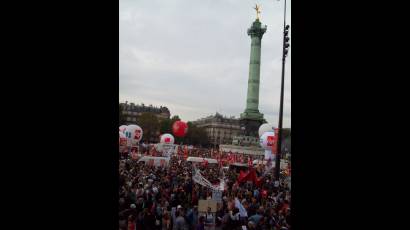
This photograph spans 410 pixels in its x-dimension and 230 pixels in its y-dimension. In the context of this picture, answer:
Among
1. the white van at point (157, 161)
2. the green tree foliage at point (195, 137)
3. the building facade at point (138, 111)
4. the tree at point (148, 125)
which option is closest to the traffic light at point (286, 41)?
the white van at point (157, 161)

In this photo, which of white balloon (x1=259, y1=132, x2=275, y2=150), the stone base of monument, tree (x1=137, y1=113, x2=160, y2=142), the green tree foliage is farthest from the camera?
the green tree foliage

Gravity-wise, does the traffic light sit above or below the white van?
above

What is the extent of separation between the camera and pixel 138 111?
369 ft

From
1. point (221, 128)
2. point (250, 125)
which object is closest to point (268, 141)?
point (250, 125)

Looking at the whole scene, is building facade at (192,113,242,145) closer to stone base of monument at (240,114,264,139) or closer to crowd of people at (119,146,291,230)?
stone base of monument at (240,114,264,139)

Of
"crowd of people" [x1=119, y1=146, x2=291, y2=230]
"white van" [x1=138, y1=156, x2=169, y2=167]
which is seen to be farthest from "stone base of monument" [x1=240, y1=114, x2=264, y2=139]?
"crowd of people" [x1=119, y1=146, x2=291, y2=230]

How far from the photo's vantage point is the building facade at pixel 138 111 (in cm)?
10725

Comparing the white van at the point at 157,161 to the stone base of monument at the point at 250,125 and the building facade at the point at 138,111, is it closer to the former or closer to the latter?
the stone base of monument at the point at 250,125

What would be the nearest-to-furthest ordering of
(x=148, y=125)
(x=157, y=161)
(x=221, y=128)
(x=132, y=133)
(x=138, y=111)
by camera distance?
(x=157, y=161) < (x=132, y=133) < (x=148, y=125) < (x=138, y=111) < (x=221, y=128)

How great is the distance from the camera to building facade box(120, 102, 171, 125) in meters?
107

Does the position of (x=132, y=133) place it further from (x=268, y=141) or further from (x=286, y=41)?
(x=286, y=41)
